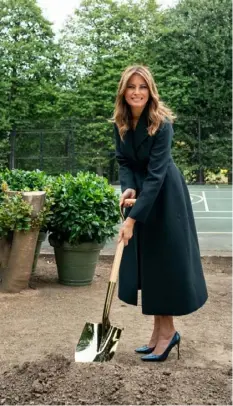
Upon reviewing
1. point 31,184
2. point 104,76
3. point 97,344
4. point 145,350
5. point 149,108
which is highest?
point 104,76

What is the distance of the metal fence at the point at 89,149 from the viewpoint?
24688 mm

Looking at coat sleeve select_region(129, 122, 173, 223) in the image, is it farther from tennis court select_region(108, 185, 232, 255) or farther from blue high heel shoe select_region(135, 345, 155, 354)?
tennis court select_region(108, 185, 232, 255)

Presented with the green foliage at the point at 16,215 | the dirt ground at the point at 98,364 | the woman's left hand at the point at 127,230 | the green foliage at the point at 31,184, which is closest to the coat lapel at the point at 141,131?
the woman's left hand at the point at 127,230

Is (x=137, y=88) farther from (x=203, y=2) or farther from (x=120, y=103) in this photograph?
(x=203, y=2)

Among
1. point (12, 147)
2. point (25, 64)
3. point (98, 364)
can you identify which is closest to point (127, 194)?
point (98, 364)

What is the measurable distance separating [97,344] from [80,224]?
239 cm

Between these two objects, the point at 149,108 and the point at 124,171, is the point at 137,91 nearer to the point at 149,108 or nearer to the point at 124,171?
the point at 149,108

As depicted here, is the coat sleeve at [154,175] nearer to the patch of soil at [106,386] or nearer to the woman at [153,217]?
the woman at [153,217]

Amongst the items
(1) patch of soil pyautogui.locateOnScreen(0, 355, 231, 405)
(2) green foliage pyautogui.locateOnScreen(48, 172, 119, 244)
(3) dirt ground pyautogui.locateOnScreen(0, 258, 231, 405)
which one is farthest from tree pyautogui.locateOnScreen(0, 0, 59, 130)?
(1) patch of soil pyautogui.locateOnScreen(0, 355, 231, 405)

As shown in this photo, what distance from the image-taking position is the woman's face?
11.5 feet

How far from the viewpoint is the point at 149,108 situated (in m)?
3.55

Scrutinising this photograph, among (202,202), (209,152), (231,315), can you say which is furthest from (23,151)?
(231,315)

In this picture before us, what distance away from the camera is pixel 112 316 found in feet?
16.5

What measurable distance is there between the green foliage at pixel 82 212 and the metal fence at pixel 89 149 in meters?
17.6
